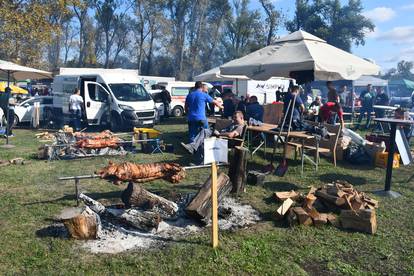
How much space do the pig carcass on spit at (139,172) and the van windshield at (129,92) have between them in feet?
34.7

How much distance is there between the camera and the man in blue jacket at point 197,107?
939 cm

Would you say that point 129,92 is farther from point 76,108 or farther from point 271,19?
point 271,19

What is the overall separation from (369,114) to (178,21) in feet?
130

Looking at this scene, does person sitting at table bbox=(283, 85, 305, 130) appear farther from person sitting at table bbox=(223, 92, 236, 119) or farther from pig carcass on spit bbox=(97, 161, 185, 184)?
person sitting at table bbox=(223, 92, 236, 119)

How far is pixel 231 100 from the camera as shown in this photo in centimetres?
1383

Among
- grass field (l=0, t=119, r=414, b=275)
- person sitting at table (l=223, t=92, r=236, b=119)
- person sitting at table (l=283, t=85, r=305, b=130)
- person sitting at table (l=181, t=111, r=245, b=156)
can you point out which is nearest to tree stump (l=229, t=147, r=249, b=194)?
grass field (l=0, t=119, r=414, b=275)

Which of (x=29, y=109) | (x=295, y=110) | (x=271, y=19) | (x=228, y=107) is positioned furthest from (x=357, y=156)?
(x=271, y=19)

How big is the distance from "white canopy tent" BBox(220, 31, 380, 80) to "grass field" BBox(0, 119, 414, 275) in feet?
8.53

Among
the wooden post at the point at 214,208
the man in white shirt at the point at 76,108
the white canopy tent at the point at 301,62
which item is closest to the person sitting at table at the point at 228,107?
the white canopy tent at the point at 301,62

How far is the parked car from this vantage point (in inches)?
669

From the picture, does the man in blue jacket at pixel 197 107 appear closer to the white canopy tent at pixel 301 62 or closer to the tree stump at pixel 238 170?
the white canopy tent at pixel 301 62

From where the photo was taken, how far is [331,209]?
585cm

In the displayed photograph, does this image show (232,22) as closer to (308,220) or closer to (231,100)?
(231,100)

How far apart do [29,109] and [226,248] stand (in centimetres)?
1553
